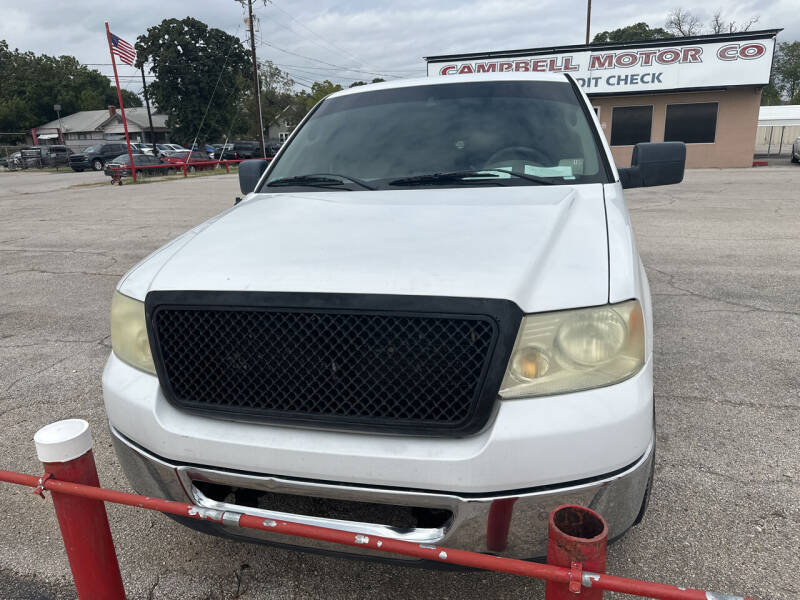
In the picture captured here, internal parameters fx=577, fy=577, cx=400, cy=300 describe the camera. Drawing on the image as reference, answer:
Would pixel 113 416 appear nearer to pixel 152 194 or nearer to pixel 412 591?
pixel 412 591

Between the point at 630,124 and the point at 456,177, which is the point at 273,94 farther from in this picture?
the point at 456,177

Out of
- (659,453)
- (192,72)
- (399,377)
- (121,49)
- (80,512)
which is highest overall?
(192,72)

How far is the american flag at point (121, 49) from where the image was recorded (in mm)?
20031

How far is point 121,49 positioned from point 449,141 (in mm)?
21604

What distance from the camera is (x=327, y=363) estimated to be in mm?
1637

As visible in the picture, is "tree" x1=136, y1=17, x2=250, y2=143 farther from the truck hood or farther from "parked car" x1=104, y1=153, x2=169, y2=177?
the truck hood

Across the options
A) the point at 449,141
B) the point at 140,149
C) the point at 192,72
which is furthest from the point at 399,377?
the point at 192,72

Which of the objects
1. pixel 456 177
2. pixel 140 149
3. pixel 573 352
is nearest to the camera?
pixel 573 352

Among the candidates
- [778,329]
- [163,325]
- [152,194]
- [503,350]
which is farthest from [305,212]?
[152,194]

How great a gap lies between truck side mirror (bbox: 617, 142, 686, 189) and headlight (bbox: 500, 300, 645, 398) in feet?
6.28

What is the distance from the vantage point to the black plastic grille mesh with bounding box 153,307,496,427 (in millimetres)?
1551

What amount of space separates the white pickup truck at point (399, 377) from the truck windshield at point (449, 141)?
2.21 feet

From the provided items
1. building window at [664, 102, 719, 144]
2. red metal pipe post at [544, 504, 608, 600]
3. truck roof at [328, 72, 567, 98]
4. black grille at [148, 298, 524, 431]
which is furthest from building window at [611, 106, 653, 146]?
red metal pipe post at [544, 504, 608, 600]

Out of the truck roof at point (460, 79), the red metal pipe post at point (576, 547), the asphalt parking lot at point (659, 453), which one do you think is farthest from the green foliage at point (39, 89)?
the red metal pipe post at point (576, 547)
